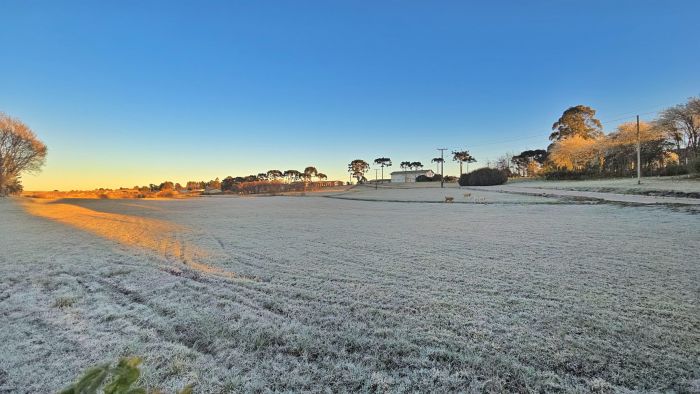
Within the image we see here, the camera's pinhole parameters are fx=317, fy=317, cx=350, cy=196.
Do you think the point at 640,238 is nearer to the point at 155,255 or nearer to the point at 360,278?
the point at 360,278

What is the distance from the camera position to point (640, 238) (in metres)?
6.70

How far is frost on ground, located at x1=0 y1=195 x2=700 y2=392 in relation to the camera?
207cm

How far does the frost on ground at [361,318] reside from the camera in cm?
207

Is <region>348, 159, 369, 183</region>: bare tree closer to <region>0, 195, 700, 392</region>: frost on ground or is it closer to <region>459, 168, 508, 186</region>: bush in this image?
<region>459, 168, 508, 186</region>: bush

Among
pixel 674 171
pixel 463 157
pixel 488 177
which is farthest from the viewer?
pixel 463 157

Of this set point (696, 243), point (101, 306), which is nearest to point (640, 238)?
point (696, 243)

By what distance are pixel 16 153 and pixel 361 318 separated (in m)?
42.8

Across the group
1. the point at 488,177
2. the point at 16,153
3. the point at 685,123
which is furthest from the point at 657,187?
the point at 16,153

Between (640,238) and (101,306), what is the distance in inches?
367

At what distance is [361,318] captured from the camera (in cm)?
290

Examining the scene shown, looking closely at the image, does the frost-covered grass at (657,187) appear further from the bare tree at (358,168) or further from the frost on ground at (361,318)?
the bare tree at (358,168)

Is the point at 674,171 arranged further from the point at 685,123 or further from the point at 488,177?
the point at 488,177

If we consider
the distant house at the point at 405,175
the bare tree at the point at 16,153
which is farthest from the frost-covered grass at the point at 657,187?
the distant house at the point at 405,175

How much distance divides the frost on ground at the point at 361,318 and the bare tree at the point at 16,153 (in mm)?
35173
